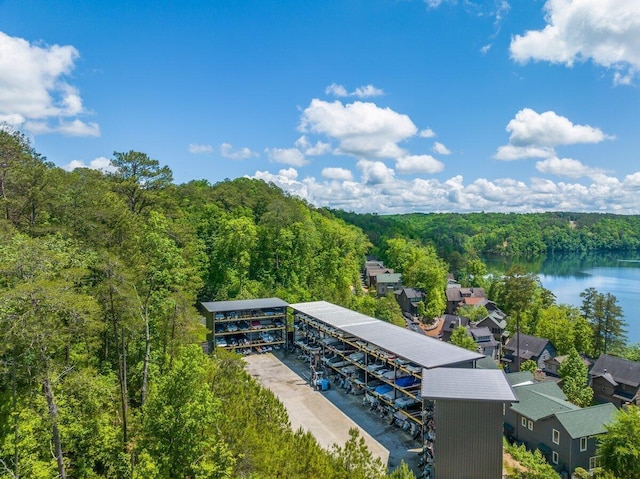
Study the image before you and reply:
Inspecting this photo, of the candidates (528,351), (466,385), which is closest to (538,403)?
(466,385)

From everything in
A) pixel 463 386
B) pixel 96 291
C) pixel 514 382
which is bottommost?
pixel 514 382

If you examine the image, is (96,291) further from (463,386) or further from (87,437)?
(463,386)

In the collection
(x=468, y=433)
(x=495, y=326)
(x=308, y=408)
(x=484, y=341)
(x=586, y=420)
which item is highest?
(x=468, y=433)

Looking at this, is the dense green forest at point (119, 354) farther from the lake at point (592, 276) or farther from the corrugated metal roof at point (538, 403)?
the lake at point (592, 276)

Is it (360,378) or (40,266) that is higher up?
(40,266)

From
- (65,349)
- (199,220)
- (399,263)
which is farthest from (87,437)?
(399,263)

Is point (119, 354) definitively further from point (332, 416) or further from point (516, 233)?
point (516, 233)
